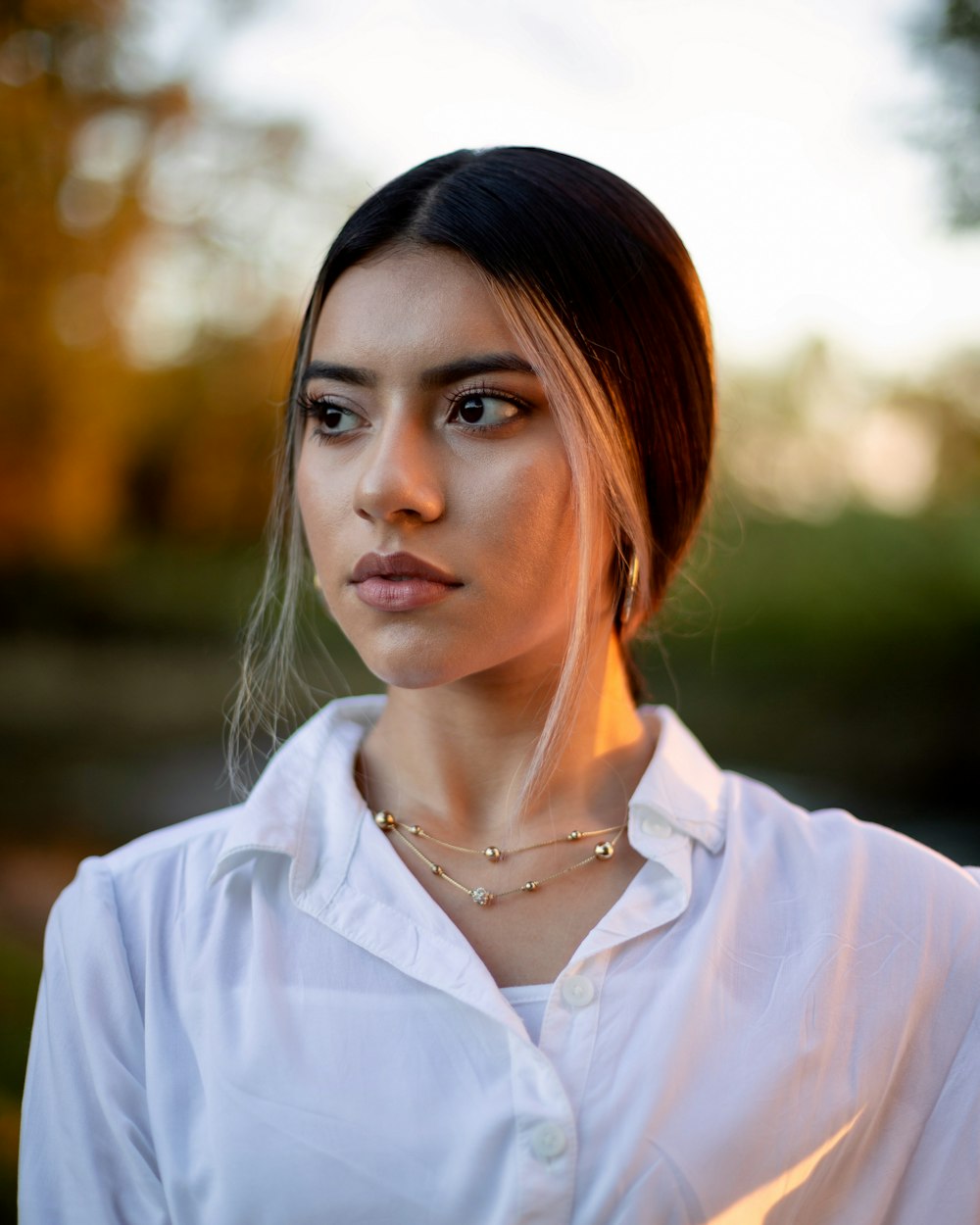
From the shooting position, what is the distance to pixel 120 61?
5578 millimetres

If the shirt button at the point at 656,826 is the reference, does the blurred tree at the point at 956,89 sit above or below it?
above

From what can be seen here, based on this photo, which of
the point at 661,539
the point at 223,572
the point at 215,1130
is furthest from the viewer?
the point at 223,572

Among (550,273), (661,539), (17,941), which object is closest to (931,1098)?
(661,539)

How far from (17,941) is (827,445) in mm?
4018

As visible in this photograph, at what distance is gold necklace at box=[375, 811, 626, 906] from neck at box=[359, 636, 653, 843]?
2cm

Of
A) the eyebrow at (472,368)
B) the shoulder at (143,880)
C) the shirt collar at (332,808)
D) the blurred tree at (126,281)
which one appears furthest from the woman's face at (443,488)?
the blurred tree at (126,281)

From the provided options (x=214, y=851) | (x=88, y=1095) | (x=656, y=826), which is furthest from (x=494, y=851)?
(x=88, y=1095)

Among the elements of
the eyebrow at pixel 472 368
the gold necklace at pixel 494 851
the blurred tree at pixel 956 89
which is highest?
the blurred tree at pixel 956 89

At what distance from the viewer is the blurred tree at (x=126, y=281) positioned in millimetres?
5547

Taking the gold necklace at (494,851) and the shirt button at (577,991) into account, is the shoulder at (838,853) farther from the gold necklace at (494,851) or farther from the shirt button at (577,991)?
the shirt button at (577,991)

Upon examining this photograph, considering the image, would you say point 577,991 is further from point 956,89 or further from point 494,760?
point 956,89

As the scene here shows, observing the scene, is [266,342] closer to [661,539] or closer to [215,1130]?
[661,539]

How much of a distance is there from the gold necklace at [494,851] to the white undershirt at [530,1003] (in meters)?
0.15

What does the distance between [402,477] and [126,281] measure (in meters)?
5.25
